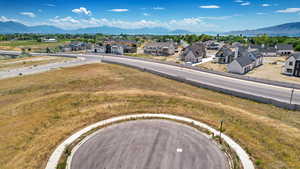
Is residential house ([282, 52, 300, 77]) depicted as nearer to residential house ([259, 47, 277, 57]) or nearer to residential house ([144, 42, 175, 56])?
residential house ([259, 47, 277, 57])

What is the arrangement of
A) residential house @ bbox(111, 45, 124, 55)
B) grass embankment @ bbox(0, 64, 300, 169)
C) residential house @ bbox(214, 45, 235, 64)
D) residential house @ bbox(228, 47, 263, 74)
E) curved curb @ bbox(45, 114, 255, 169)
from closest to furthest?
curved curb @ bbox(45, 114, 255, 169), grass embankment @ bbox(0, 64, 300, 169), residential house @ bbox(228, 47, 263, 74), residential house @ bbox(214, 45, 235, 64), residential house @ bbox(111, 45, 124, 55)

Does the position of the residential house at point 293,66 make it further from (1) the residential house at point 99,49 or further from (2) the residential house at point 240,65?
(1) the residential house at point 99,49

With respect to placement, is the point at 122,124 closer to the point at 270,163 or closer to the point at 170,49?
the point at 270,163

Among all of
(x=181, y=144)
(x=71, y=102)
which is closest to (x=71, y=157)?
(x=181, y=144)

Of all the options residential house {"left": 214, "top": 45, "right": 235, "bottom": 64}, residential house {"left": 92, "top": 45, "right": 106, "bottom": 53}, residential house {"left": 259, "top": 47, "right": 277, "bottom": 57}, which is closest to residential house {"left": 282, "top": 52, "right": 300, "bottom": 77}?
residential house {"left": 214, "top": 45, "right": 235, "bottom": 64}

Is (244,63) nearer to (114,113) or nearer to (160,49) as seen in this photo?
(160,49)

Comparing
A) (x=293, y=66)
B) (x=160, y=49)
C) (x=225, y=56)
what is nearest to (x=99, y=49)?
(x=160, y=49)
